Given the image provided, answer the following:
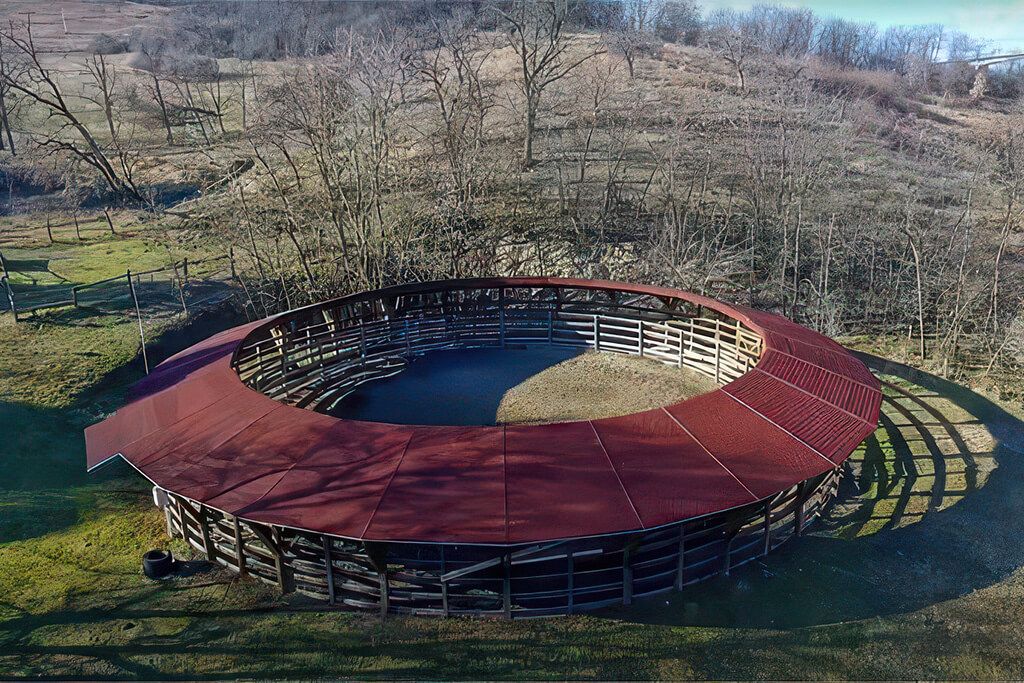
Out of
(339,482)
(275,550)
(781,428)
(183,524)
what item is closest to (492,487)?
(339,482)

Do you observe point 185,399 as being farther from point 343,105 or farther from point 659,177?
point 659,177

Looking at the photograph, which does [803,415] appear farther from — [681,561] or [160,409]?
[160,409]

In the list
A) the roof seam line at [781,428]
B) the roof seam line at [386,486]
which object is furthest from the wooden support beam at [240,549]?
the roof seam line at [781,428]

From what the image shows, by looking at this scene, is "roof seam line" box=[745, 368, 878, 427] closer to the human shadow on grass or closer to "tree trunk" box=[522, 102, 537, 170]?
the human shadow on grass

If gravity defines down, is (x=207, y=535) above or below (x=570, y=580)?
below

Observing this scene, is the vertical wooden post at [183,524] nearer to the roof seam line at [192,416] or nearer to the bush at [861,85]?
the roof seam line at [192,416]

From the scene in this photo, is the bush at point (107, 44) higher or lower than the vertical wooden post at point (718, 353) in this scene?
higher
